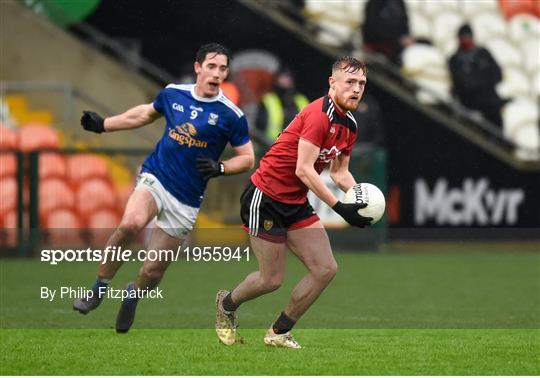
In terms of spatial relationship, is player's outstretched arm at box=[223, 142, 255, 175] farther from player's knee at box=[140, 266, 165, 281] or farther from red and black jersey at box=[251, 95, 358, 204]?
player's knee at box=[140, 266, 165, 281]

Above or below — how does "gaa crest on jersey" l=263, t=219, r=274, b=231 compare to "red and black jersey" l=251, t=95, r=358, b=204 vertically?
below

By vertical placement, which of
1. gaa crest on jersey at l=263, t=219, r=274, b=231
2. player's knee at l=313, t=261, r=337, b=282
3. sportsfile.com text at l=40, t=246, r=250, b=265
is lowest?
sportsfile.com text at l=40, t=246, r=250, b=265

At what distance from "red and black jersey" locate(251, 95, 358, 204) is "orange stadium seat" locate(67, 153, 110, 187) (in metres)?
9.40

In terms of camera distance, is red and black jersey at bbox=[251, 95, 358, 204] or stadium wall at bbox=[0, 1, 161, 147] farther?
stadium wall at bbox=[0, 1, 161, 147]

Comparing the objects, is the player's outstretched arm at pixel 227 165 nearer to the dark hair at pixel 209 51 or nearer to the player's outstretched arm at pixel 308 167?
the dark hair at pixel 209 51

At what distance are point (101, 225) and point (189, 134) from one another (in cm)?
828

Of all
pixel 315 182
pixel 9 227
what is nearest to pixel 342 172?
pixel 315 182

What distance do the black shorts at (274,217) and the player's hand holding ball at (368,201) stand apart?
0.31 m

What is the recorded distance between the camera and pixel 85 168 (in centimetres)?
1928

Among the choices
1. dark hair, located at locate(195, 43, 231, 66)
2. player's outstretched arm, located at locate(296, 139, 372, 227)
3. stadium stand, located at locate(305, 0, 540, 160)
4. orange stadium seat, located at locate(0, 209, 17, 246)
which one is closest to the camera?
player's outstretched arm, located at locate(296, 139, 372, 227)

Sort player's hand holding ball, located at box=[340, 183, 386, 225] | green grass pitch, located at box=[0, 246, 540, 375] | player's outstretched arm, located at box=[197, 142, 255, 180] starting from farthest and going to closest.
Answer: player's outstretched arm, located at box=[197, 142, 255, 180] < player's hand holding ball, located at box=[340, 183, 386, 225] < green grass pitch, located at box=[0, 246, 540, 375]

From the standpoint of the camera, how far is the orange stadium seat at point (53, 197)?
1902 cm

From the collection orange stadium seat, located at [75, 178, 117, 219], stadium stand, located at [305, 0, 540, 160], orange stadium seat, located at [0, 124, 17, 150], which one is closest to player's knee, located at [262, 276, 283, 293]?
orange stadium seat, located at [75, 178, 117, 219]

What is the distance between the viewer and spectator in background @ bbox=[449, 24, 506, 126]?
23.0 metres
